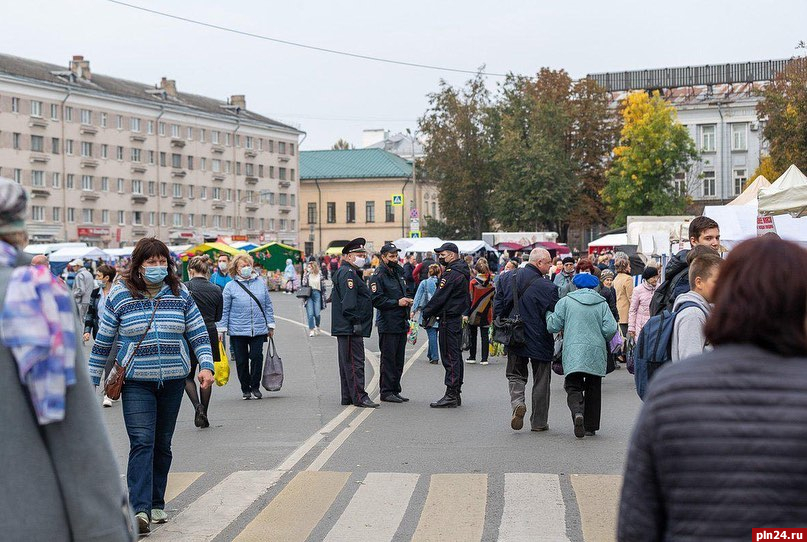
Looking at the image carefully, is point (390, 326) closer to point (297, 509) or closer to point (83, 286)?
point (297, 509)

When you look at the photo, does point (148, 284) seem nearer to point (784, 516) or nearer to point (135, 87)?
point (784, 516)

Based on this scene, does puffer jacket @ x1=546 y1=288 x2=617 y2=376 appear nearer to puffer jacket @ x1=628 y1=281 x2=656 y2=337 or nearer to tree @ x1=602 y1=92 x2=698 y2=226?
puffer jacket @ x1=628 y1=281 x2=656 y2=337

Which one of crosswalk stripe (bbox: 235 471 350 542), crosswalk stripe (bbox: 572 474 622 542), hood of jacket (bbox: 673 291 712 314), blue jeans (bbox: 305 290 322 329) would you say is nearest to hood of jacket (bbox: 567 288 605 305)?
crosswalk stripe (bbox: 572 474 622 542)

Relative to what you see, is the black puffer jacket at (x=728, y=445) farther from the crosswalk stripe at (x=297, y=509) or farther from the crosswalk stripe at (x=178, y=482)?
the crosswalk stripe at (x=178, y=482)

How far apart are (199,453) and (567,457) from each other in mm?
3243

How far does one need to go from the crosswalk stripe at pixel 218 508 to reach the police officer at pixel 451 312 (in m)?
4.98

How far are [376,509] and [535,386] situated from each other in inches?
174

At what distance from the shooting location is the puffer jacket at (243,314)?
15.2 m

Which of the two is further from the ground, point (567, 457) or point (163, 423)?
point (163, 423)

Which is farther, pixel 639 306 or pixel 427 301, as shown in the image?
pixel 427 301

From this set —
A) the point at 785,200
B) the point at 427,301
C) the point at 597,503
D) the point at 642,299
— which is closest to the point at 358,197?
the point at 427,301

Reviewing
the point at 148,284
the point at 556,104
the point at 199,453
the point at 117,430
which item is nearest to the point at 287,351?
the point at 117,430

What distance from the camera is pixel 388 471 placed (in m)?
9.98

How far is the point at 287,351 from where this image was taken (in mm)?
24562
